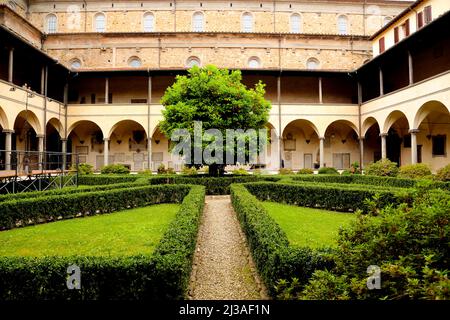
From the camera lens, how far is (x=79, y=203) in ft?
34.9

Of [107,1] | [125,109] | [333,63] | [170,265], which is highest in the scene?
[107,1]

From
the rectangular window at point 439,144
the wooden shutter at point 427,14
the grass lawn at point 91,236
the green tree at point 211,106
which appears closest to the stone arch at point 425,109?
the rectangular window at point 439,144

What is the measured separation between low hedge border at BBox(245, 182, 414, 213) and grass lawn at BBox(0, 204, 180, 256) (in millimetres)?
5058

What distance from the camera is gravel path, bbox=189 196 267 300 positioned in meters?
4.85

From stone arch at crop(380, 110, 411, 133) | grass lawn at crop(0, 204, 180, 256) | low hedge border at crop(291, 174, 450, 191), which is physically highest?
stone arch at crop(380, 110, 411, 133)

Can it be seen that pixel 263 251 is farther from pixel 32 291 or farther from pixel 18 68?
pixel 18 68

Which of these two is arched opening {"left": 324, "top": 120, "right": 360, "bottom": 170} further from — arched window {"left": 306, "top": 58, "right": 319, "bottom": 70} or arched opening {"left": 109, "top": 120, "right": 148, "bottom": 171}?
arched opening {"left": 109, "top": 120, "right": 148, "bottom": 171}

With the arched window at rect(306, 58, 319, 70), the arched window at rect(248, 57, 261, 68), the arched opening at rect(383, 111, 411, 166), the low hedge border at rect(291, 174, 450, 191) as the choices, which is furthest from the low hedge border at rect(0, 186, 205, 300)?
the arched window at rect(306, 58, 319, 70)

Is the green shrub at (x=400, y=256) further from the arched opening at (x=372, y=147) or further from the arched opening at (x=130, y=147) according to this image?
the arched opening at (x=372, y=147)

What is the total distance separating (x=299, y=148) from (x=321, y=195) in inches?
745

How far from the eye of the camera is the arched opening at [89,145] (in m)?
29.7

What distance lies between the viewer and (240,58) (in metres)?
32.5
